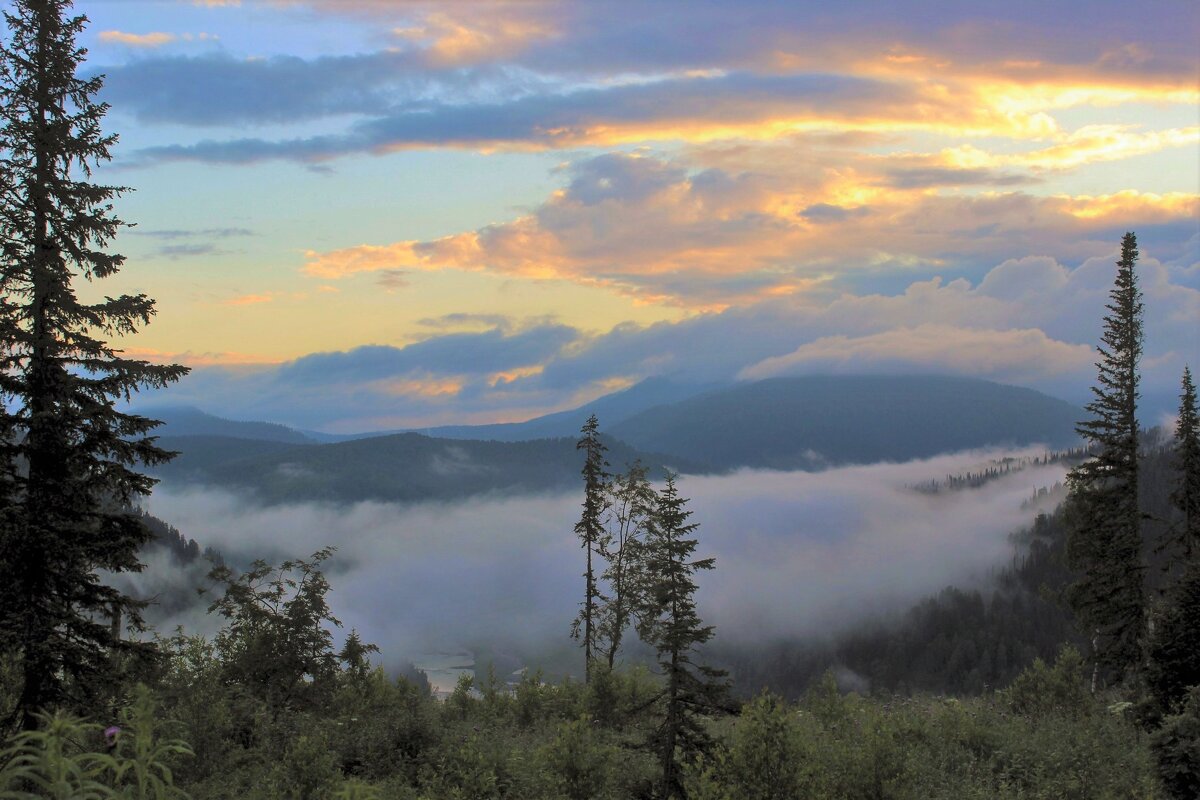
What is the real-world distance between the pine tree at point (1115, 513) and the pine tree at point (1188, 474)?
1477mm

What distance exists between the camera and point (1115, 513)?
3300 cm

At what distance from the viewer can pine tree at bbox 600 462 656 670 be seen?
138ft

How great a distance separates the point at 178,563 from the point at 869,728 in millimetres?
153111

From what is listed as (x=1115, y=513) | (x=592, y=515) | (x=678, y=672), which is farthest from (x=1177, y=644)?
(x=592, y=515)

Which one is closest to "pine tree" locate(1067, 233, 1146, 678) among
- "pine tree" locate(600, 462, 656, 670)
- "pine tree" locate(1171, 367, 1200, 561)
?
"pine tree" locate(1171, 367, 1200, 561)

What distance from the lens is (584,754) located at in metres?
15.8

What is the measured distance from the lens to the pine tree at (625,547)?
42.1 meters

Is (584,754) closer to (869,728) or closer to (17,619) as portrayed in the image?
(869,728)

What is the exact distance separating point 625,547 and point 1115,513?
876 inches

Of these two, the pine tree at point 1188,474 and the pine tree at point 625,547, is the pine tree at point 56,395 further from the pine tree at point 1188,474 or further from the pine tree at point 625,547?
the pine tree at point 1188,474

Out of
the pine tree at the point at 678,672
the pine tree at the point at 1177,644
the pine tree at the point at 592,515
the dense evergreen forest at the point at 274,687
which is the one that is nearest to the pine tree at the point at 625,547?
the pine tree at the point at 592,515

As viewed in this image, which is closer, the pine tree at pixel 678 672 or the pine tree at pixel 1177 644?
the pine tree at pixel 678 672

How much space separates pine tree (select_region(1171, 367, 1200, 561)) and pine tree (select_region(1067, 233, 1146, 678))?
4.85 feet

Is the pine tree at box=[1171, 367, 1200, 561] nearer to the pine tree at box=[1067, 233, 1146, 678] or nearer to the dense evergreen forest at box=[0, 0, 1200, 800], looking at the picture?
the pine tree at box=[1067, 233, 1146, 678]
